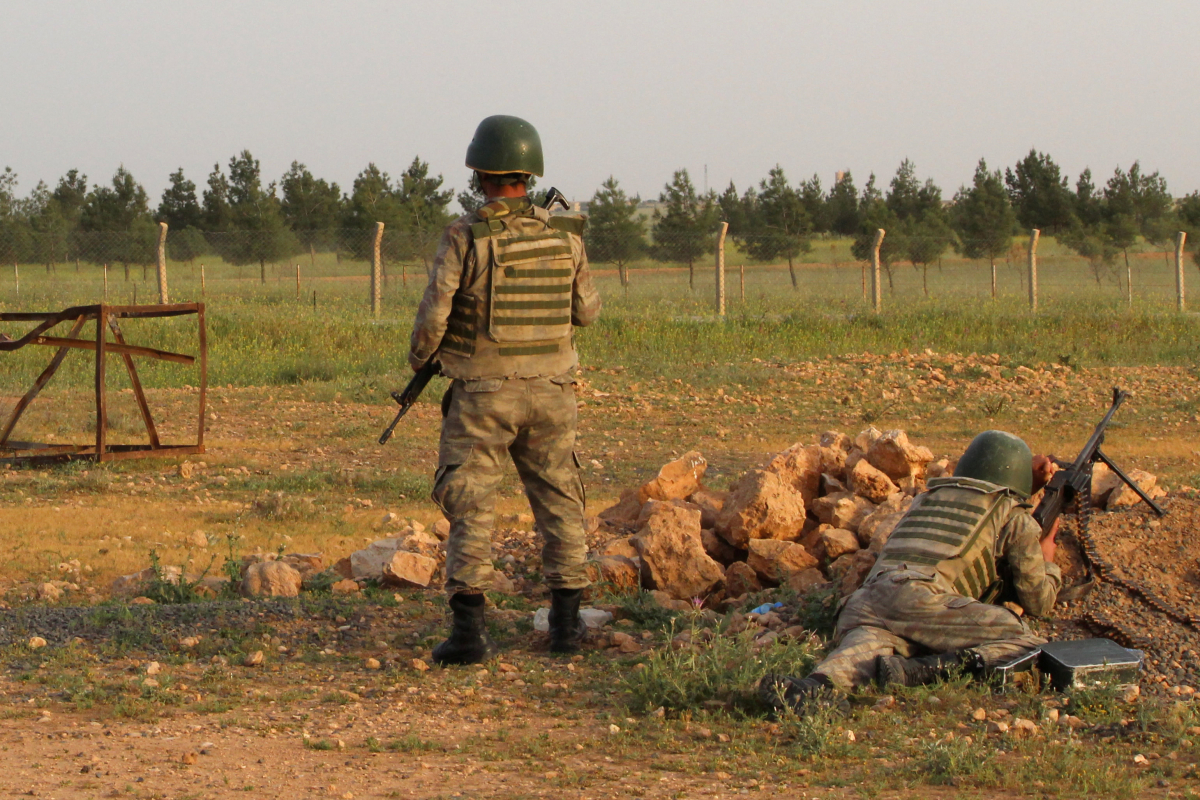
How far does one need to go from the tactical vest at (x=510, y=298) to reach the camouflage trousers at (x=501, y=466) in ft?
0.23

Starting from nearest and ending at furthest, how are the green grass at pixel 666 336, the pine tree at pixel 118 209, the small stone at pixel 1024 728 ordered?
the small stone at pixel 1024 728 < the green grass at pixel 666 336 < the pine tree at pixel 118 209

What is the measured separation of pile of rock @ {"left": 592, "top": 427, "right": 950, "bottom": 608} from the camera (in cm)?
532

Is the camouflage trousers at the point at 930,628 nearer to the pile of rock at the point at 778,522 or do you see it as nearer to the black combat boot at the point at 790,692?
the black combat boot at the point at 790,692

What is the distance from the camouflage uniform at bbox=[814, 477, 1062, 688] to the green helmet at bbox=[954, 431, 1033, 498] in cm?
6

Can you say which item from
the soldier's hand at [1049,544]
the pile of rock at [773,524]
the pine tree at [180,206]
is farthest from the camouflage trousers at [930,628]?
the pine tree at [180,206]

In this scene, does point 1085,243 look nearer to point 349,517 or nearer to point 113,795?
point 349,517

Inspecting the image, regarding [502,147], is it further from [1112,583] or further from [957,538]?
[1112,583]

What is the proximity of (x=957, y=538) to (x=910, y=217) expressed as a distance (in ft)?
121

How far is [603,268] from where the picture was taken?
38469 millimetres

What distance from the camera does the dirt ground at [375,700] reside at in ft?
10.5

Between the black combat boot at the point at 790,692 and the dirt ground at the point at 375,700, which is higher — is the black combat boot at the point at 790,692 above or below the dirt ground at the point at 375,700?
above

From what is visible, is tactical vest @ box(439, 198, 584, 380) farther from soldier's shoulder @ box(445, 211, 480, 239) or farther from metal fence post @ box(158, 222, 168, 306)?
metal fence post @ box(158, 222, 168, 306)

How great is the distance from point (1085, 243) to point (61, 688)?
36.7 meters

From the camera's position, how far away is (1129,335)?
57.4 ft
